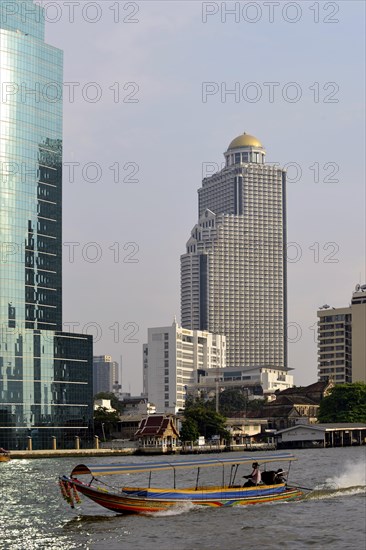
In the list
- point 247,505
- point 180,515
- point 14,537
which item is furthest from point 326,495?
point 14,537

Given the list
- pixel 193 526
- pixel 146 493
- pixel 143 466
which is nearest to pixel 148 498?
pixel 146 493

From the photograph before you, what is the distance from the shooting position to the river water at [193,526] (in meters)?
61.7

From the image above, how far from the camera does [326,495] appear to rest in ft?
281

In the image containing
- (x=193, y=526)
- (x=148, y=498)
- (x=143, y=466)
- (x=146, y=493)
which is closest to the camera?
(x=193, y=526)

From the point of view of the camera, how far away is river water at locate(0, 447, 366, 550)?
2429 inches

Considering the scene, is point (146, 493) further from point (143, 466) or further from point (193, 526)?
point (193, 526)

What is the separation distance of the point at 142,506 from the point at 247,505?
8785 millimetres

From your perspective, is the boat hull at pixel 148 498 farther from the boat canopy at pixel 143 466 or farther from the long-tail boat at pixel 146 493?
the boat canopy at pixel 143 466

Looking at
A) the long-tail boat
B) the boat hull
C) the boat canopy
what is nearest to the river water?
the boat hull

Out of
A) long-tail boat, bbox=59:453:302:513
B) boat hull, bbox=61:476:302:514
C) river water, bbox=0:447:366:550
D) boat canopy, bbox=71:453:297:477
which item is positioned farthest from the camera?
boat hull, bbox=61:476:302:514

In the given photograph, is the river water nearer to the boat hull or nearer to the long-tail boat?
the boat hull

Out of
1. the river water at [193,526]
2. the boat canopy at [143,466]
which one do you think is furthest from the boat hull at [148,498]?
A: the boat canopy at [143,466]

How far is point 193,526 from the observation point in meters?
67.9

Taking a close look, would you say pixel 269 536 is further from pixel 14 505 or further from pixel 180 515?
pixel 14 505
